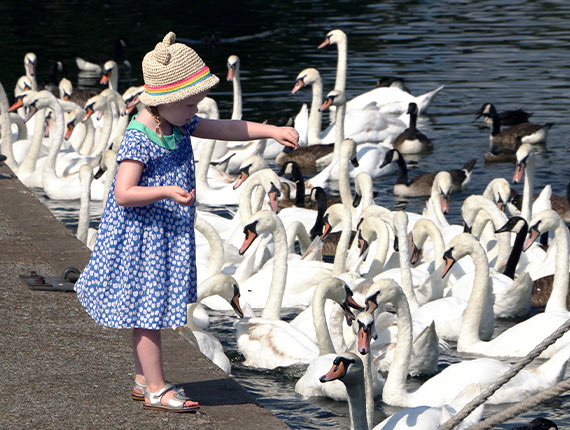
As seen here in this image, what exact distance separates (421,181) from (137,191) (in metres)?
10.4

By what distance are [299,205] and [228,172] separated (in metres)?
3.24

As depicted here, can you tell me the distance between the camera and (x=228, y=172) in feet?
58.6

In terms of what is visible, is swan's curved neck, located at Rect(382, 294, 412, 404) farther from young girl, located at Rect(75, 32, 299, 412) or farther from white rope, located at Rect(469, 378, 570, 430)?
white rope, located at Rect(469, 378, 570, 430)

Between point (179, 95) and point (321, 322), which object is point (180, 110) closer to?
point (179, 95)

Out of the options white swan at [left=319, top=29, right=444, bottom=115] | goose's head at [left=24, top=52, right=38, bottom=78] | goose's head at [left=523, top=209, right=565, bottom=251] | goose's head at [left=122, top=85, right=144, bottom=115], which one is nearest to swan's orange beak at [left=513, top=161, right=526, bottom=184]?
goose's head at [left=523, top=209, right=565, bottom=251]

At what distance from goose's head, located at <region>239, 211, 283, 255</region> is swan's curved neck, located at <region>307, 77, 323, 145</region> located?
28.7ft

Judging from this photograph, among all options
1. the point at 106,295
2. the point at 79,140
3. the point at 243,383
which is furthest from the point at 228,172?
the point at 106,295

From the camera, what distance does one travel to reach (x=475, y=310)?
31.2 ft

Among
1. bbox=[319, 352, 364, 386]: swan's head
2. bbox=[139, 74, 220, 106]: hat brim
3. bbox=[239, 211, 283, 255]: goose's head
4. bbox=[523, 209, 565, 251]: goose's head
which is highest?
bbox=[139, 74, 220, 106]: hat brim

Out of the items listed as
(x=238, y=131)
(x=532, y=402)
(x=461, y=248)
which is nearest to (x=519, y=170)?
(x=461, y=248)

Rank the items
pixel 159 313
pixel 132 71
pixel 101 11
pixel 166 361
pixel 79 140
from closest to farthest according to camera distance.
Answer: pixel 159 313
pixel 166 361
pixel 79 140
pixel 132 71
pixel 101 11

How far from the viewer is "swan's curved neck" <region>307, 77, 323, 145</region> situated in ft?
62.2

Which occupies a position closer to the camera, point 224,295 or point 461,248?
point 224,295

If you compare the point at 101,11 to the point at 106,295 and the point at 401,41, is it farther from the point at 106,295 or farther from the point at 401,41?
the point at 106,295
